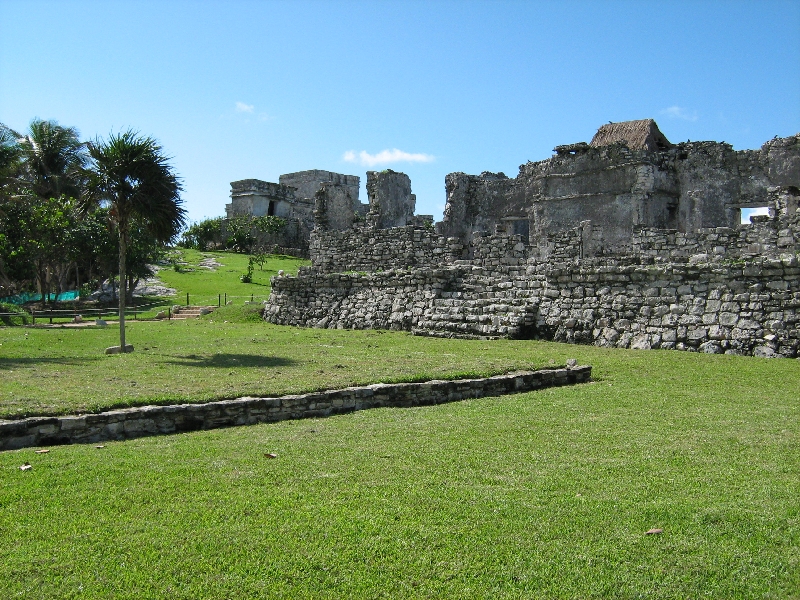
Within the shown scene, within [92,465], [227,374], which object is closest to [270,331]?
[227,374]

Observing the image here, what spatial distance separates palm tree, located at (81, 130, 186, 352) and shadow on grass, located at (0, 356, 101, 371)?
1370mm

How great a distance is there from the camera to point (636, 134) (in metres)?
28.5

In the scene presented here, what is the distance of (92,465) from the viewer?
5.38 metres

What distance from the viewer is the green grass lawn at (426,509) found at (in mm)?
3492

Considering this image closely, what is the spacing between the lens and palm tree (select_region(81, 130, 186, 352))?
41.0ft

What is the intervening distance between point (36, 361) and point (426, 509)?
8202mm

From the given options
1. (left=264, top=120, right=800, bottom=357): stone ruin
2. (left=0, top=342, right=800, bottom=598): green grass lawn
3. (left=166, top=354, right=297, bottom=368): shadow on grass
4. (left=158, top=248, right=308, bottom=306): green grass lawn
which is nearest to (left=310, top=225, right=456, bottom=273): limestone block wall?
(left=264, top=120, right=800, bottom=357): stone ruin

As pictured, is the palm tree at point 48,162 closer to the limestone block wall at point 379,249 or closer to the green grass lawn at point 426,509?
the limestone block wall at point 379,249

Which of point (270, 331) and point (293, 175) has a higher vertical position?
point (293, 175)

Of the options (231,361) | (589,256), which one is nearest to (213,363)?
(231,361)

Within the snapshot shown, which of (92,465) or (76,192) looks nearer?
(92,465)

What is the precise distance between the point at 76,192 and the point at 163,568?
4264 centimetres

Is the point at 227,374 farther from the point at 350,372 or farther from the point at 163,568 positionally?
the point at 163,568

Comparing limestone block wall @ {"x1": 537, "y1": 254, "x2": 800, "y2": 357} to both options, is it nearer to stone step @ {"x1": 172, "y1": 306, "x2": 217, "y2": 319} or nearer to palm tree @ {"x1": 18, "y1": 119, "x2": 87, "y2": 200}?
stone step @ {"x1": 172, "y1": 306, "x2": 217, "y2": 319}
